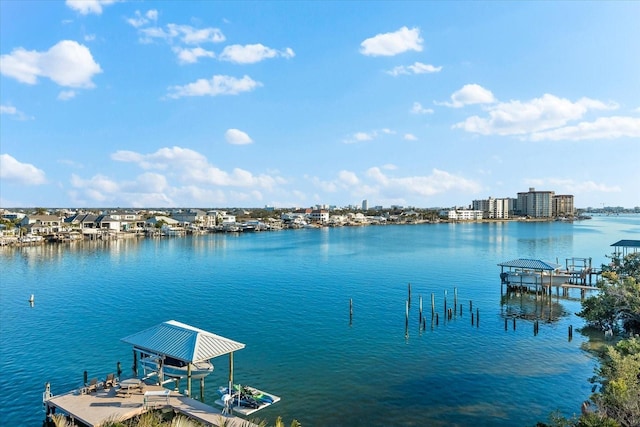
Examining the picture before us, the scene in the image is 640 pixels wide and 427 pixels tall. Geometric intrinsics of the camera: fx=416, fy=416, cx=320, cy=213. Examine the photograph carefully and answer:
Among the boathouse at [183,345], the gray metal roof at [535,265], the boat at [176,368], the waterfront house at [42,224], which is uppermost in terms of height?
the waterfront house at [42,224]

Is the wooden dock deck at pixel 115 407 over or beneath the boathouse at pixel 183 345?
beneath

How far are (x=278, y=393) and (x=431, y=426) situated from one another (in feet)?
24.5

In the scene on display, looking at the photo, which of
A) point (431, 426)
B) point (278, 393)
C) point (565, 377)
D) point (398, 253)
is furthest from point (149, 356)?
point (398, 253)

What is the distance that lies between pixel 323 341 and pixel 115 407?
14.8 metres

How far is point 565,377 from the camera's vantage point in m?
22.8

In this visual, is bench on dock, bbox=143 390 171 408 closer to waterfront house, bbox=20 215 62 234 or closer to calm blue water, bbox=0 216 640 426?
calm blue water, bbox=0 216 640 426

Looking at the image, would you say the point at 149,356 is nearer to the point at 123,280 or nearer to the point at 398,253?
the point at 123,280

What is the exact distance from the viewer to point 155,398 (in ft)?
56.4

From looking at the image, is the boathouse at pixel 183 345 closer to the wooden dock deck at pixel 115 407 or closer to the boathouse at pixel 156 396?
the boathouse at pixel 156 396

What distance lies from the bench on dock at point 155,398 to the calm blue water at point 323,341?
4018mm

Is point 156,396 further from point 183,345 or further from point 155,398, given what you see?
point 183,345

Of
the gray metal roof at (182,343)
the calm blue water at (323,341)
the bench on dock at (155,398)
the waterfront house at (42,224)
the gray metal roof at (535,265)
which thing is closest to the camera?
the bench on dock at (155,398)

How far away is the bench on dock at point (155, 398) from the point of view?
16.9 m

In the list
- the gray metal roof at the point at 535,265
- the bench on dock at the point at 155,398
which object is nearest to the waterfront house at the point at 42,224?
the bench on dock at the point at 155,398
